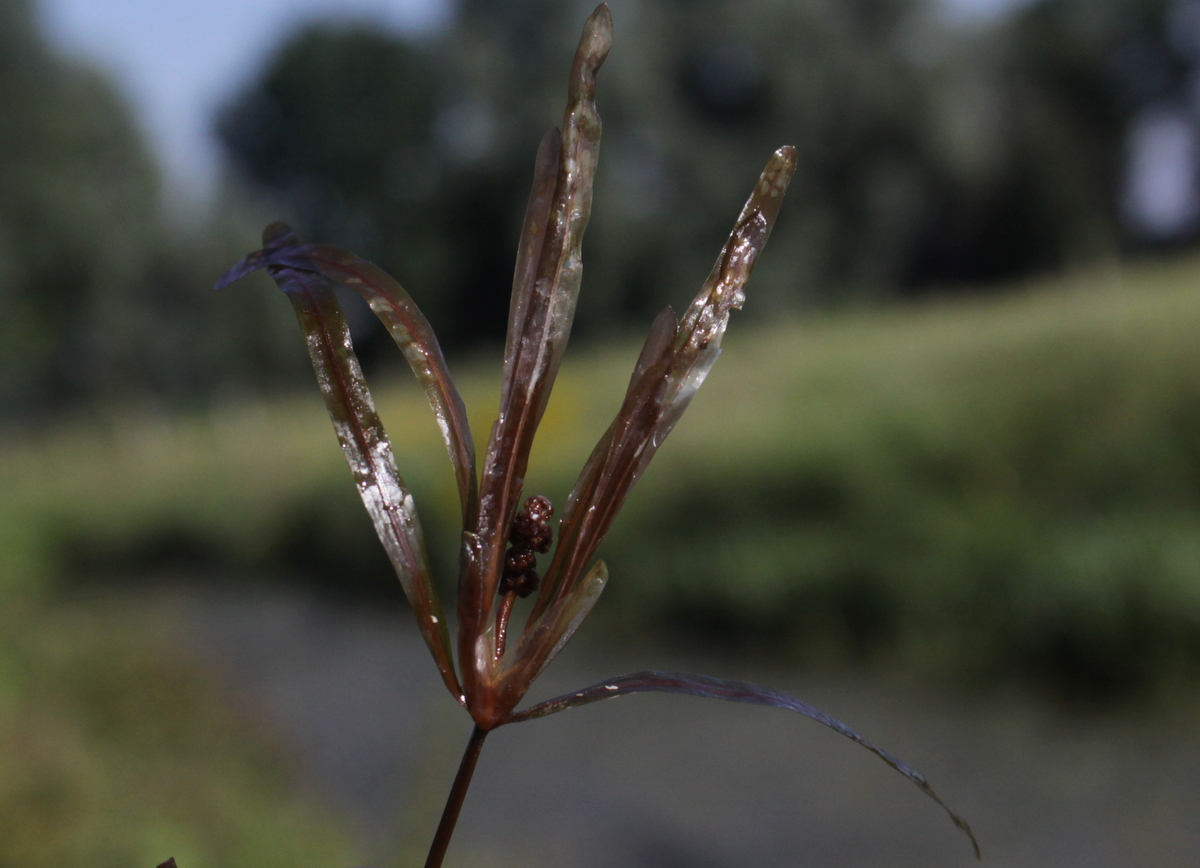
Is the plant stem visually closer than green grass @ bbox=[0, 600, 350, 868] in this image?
Yes

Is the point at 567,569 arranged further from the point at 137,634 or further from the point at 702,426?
the point at 702,426

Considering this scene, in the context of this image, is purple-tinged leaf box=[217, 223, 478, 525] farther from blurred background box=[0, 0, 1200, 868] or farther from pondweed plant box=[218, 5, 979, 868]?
blurred background box=[0, 0, 1200, 868]

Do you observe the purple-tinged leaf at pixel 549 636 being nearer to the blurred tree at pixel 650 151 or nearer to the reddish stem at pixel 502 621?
the reddish stem at pixel 502 621

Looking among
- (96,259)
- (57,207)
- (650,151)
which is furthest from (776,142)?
(57,207)

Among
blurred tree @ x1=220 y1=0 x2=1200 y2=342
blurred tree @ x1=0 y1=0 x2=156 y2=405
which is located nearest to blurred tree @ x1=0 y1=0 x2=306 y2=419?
blurred tree @ x1=0 y1=0 x2=156 y2=405

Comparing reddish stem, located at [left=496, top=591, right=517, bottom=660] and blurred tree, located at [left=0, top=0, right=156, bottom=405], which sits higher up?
blurred tree, located at [left=0, top=0, right=156, bottom=405]

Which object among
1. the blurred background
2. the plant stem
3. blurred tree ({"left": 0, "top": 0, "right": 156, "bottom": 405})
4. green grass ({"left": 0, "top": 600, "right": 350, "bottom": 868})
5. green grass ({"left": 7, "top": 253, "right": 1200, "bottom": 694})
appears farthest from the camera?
blurred tree ({"left": 0, "top": 0, "right": 156, "bottom": 405})

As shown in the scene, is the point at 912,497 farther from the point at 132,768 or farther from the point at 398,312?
the point at 398,312
